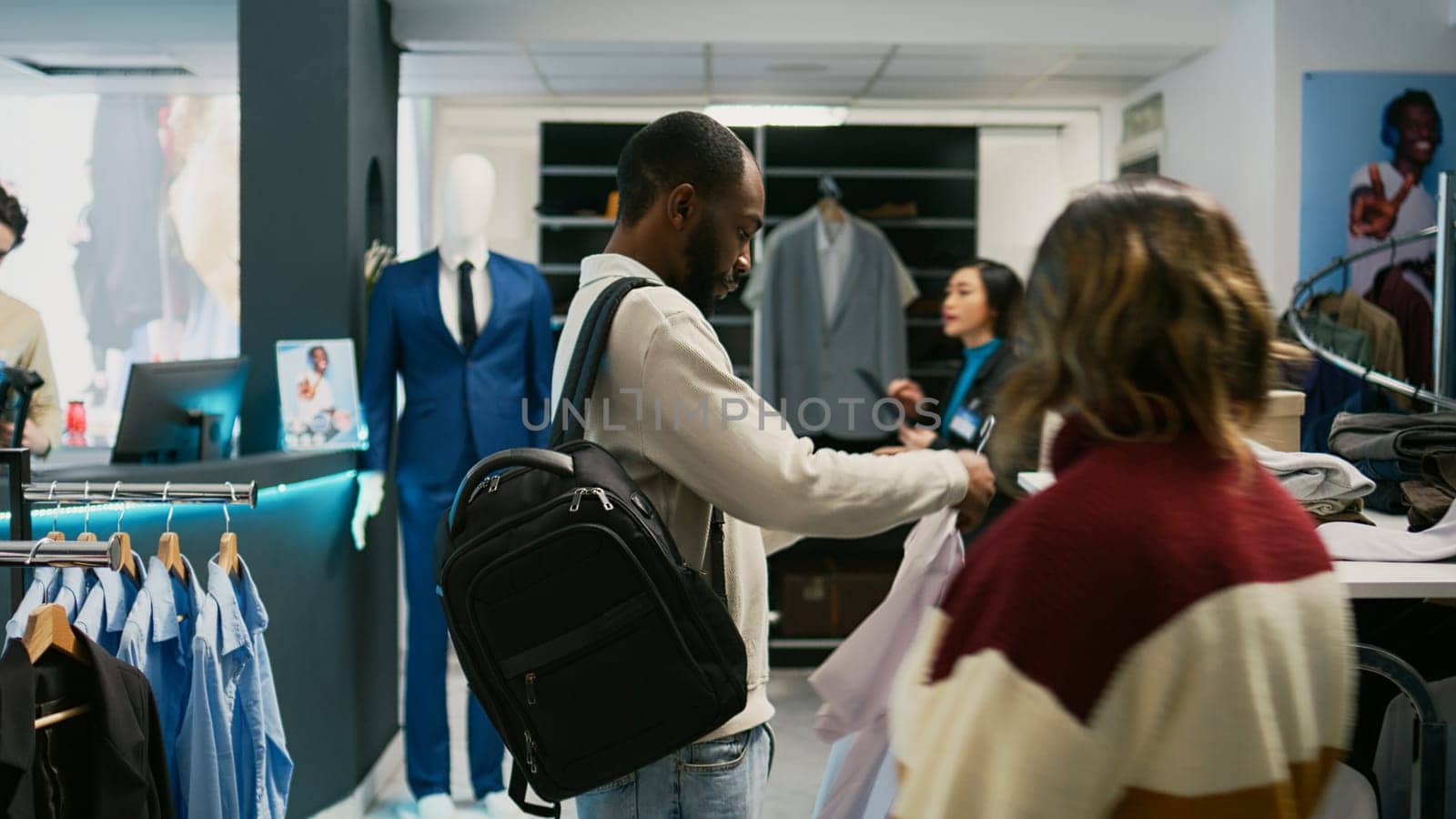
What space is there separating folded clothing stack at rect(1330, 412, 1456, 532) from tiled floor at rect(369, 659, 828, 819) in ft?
6.50

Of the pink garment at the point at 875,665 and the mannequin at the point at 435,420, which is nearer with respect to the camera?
the pink garment at the point at 875,665

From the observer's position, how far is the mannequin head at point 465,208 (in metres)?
3.83

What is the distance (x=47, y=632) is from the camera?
1.50 m

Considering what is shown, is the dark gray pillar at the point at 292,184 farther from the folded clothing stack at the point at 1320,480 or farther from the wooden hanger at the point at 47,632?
the folded clothing stack at the point at 1320,480

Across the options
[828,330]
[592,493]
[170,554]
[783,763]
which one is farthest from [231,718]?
[828,330]

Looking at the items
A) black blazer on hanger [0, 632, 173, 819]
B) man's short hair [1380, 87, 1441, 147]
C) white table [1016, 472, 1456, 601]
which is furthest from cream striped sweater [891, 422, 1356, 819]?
man's short hair [1380, 87, 1441, 147]

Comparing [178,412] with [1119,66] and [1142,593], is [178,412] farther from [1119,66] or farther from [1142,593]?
[1119,66]

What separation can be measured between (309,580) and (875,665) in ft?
6.51

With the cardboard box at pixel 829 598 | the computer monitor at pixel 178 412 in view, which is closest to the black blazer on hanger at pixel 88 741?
the computer monitor at pixel 178 412

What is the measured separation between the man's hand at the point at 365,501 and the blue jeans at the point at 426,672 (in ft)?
0.53

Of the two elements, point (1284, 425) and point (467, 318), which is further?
point (467, 318)

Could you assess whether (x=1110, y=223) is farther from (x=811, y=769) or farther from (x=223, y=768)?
(x=811, y=769)

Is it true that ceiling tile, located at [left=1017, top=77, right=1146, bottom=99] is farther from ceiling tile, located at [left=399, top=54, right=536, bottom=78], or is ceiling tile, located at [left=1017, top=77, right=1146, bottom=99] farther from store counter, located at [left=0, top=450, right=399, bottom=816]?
store counter, located at [left=0, top=450, right=399, bottom=816]

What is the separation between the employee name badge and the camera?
3.71 meters
